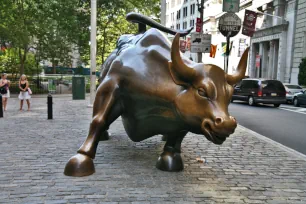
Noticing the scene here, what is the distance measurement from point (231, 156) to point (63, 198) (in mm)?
3620

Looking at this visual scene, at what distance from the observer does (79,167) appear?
4.88 metres

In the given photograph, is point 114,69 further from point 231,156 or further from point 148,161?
point 231,156

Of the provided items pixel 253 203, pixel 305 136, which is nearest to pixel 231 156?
pixel 253 203

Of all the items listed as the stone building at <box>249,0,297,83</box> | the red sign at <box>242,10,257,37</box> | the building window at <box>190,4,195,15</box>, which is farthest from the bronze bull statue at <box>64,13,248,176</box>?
the building window at <box>190,4,195,15</box>

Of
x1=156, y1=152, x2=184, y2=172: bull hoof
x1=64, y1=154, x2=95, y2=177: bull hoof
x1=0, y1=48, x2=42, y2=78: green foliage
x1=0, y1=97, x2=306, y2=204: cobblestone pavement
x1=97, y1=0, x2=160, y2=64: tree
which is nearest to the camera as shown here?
x1=0, y1=97, x2=306, y2=204: cobblestone pavement

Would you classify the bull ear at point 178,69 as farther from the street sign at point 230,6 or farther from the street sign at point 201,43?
the street sign at point 201,43

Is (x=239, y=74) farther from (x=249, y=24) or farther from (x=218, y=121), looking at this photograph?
(x=249, y=24)

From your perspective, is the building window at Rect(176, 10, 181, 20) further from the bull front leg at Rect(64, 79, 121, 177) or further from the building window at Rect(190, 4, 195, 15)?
the bull front leg at Rect(64, 79, 121, 177)

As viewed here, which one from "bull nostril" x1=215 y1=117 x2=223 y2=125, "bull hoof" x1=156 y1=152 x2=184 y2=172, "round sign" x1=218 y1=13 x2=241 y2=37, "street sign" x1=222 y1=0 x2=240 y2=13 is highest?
"street sign" x1=222 y1=0 x2=240 y2=13

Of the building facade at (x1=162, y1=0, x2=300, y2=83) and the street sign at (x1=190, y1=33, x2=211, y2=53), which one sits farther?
the building facade at (x1=162, y1=0, x2=300, y2=83)

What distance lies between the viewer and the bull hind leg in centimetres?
525

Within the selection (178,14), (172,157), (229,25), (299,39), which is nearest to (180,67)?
(172,157)

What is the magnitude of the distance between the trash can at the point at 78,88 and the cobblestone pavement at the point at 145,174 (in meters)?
11.0

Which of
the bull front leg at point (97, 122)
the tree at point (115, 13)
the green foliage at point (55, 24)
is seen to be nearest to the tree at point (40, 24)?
the green foliage at point (55, 24)
